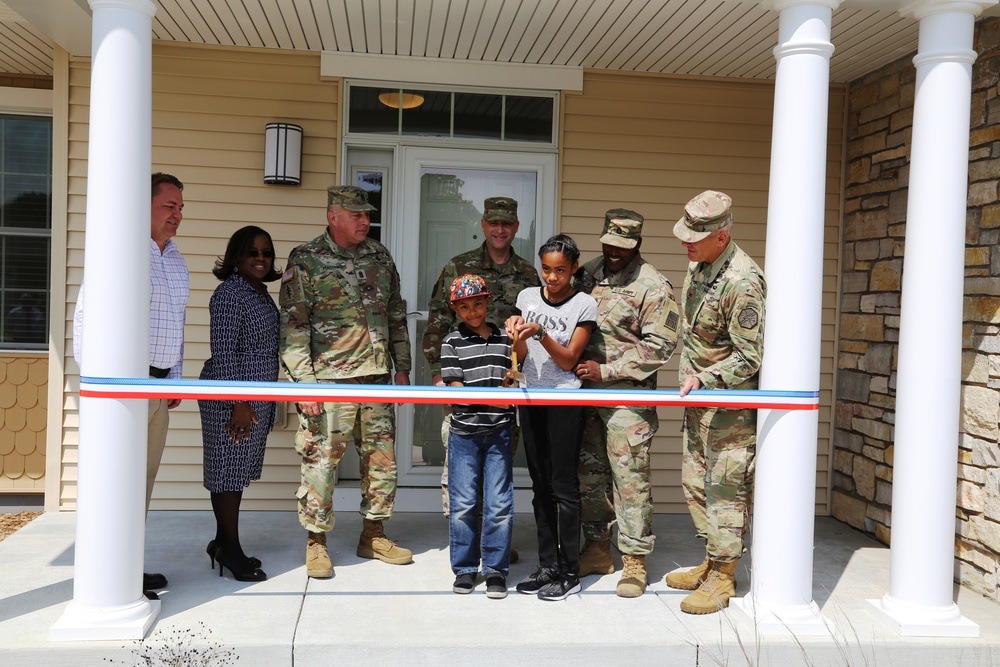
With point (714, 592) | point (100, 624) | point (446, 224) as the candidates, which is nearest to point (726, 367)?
point (714, 592)

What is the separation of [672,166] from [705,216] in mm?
2115

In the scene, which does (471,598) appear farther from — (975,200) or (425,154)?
(975,200)

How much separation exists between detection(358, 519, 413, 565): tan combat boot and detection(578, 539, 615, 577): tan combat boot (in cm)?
88

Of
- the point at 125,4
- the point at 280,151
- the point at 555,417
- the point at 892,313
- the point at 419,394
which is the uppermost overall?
the point at 125,4

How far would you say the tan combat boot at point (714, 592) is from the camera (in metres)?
3.59

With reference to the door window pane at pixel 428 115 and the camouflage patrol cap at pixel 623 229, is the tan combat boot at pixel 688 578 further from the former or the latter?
the door window pane at pixel 428 115

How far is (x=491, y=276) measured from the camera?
14.2 ft

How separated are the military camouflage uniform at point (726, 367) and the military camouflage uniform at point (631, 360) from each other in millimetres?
146

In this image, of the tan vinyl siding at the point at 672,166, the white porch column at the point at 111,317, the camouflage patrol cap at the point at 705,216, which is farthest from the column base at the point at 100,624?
the tan vinyl siding at the point at 672,166

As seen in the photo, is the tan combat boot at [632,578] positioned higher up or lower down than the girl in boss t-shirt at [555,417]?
lower down

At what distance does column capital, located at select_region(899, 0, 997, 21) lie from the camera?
A: 3451 mm

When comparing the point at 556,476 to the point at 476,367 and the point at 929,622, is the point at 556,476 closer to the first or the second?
the point at 476,367

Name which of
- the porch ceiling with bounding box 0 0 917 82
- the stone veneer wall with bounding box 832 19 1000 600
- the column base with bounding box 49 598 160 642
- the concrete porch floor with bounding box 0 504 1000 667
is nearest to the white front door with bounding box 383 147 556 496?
the porch ceiling with bounding box 0 0 917 82

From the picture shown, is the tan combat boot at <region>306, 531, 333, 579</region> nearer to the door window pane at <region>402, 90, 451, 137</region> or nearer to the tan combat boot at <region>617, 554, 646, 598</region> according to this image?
the tan combat boot at <region>617, 554, 646, 598</region>
